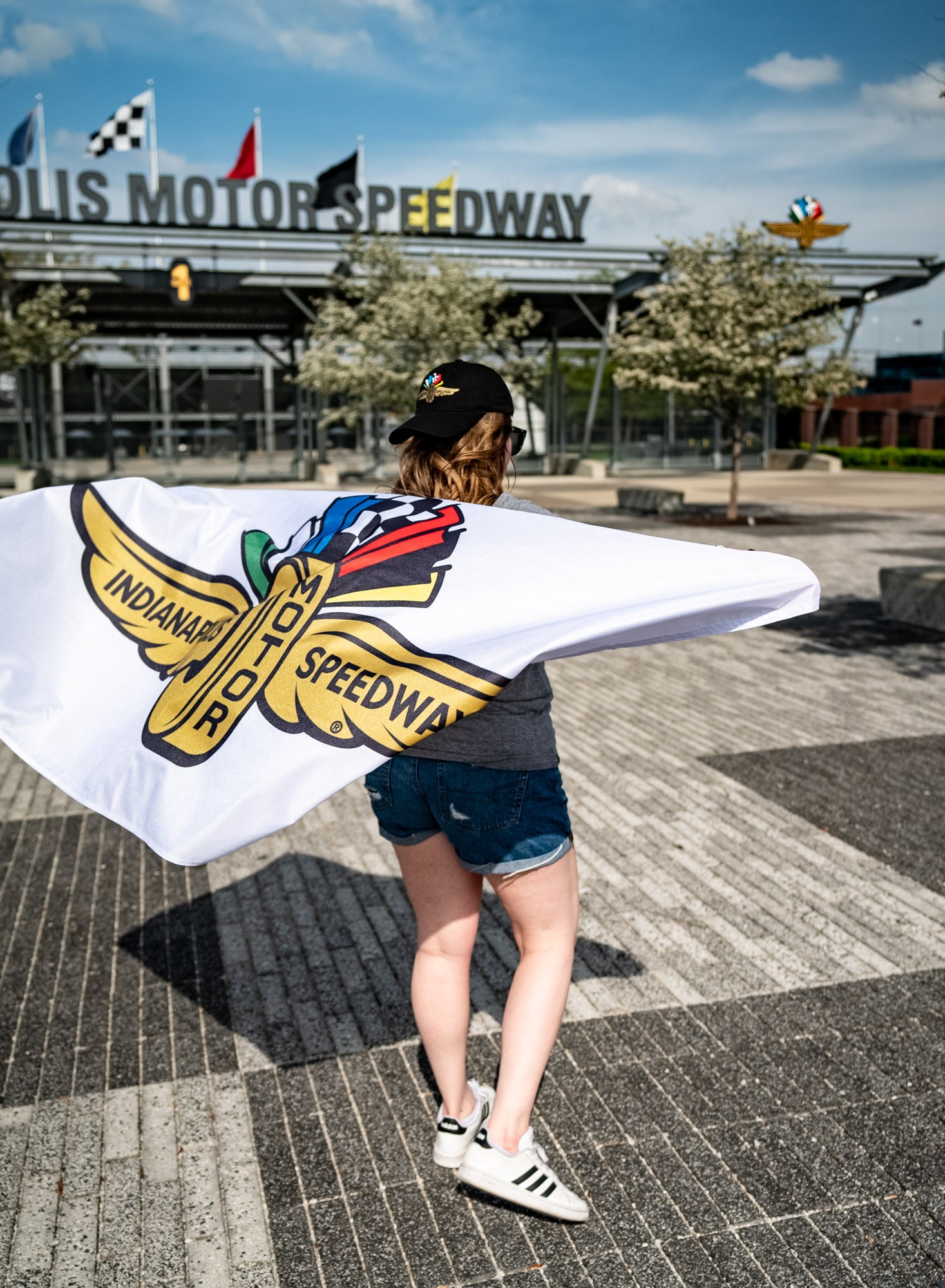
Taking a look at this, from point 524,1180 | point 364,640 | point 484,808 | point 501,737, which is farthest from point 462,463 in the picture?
point 524,1180

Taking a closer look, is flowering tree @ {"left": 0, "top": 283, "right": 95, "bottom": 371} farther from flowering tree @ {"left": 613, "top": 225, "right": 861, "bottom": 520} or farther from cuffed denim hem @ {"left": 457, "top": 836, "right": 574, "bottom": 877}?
cuffed denim hem @ {"left": 457, "top": 836, "right": 574, "bottom": 877}

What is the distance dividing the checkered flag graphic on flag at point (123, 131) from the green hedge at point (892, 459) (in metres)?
28.4

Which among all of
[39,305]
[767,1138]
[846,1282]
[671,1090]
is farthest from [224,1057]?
[39,305]

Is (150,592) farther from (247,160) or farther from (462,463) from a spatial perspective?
(247,160)

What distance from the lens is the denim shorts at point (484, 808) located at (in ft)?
8.46

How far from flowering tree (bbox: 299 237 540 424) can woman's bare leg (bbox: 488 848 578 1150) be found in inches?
1008

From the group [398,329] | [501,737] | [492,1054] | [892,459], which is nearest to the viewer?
[501,737]

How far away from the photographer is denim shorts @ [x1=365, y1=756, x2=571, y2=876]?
2.58 m

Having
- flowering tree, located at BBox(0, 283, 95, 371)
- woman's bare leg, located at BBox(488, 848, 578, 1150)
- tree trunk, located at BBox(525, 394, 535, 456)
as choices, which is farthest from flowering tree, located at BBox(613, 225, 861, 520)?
woman's bare leg, located at BBox(488, 848, 578, 1150)

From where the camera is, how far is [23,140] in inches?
1435

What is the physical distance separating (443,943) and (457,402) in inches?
53.7

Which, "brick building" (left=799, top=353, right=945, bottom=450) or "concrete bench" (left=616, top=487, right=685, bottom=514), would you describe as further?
"brick building" (left=799, top=353, right=945, bottom=450)

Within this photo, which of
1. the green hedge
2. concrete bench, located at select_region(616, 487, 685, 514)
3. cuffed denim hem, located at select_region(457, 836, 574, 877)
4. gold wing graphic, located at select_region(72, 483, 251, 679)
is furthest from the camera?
the green hedge

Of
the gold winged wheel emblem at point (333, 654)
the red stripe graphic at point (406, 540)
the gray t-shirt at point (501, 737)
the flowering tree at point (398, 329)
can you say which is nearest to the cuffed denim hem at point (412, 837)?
the gray t-shirt at point (501, 737)
